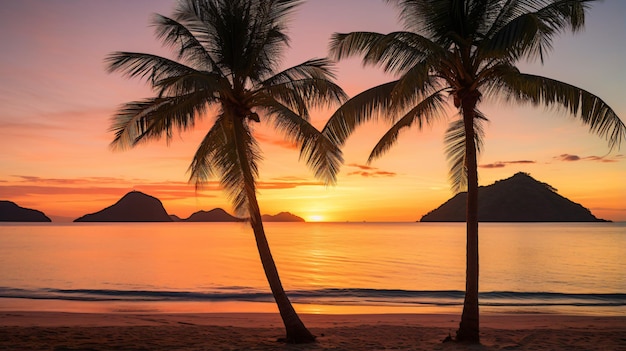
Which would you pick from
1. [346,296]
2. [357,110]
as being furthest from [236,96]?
[346,296]

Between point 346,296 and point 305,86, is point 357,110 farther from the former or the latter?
point 346,296

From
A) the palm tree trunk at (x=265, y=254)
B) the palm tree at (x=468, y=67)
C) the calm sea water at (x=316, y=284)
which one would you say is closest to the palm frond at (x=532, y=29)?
the palm tree at (x=468, y=67)

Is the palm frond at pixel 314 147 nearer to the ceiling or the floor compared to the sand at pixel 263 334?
nearer to the ceiling

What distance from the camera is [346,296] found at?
2686 cm

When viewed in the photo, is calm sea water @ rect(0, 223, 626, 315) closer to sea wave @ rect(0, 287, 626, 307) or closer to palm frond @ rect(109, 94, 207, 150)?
sea wave @ rect(0, 287, 626, 307)

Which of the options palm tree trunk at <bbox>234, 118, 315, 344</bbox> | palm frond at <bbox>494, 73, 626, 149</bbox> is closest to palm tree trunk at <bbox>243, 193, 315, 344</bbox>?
palm tree trunk at <bbox>234, 118, 315, 344</bbox>

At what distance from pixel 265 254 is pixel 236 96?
3.62m

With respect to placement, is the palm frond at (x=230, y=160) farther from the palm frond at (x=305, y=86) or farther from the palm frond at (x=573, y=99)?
the palm frond at (x=573, y=99)

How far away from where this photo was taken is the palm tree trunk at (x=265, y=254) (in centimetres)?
1143

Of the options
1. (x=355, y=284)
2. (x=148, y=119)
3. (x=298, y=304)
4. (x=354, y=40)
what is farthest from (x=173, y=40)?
(x=355, y=284)

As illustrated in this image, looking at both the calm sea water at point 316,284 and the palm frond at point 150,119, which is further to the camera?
the calm sea water at point 316,284

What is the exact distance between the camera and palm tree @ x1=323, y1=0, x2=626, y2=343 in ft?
35.0

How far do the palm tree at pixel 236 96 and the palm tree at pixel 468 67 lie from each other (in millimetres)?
893

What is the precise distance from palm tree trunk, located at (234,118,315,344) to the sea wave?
12578mm
